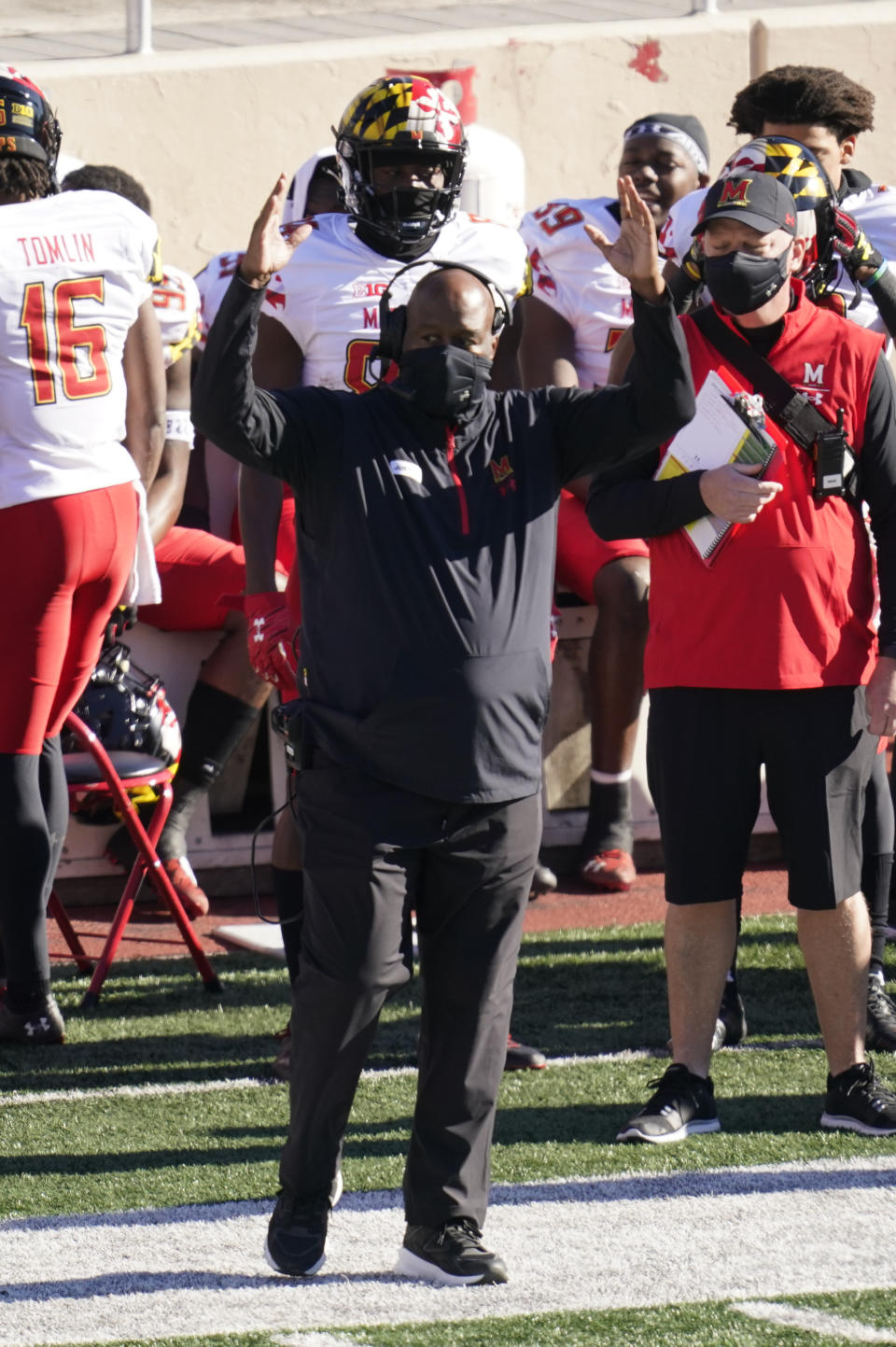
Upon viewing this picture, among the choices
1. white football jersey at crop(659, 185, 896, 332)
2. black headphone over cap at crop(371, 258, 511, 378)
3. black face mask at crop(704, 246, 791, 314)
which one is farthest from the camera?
white football jersey at crop(659, 185, 896, 332)

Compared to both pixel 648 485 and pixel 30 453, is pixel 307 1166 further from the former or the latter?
pixel 30 453

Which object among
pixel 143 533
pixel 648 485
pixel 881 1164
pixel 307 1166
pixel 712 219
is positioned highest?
pixel 712 219

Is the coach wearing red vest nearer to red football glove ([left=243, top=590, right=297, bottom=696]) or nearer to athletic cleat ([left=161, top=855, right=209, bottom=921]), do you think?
red football glove ([left=243, top=590, right=297, bottom=696])

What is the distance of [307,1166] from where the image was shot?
11.0 ft

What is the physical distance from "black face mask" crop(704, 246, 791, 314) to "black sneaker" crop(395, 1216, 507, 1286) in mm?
1852

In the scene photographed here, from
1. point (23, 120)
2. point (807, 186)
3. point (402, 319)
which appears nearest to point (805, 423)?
point (807, 186)

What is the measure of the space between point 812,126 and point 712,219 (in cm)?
130

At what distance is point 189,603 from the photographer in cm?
628

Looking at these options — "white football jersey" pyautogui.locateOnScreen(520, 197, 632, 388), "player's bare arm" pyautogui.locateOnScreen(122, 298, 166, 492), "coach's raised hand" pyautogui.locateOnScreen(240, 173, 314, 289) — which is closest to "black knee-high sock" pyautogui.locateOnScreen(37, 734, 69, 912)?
"player's bare arm" pyautogui.locateOnScreen(122, 298, 166, 492)

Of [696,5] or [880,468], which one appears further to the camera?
[696,5]

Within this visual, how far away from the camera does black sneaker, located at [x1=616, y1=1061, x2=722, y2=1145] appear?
13.3 feet

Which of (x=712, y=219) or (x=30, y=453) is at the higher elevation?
(x=712, y=219)

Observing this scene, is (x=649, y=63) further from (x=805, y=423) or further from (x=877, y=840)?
(x=805, y=423)

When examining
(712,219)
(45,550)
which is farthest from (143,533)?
(712,219)
